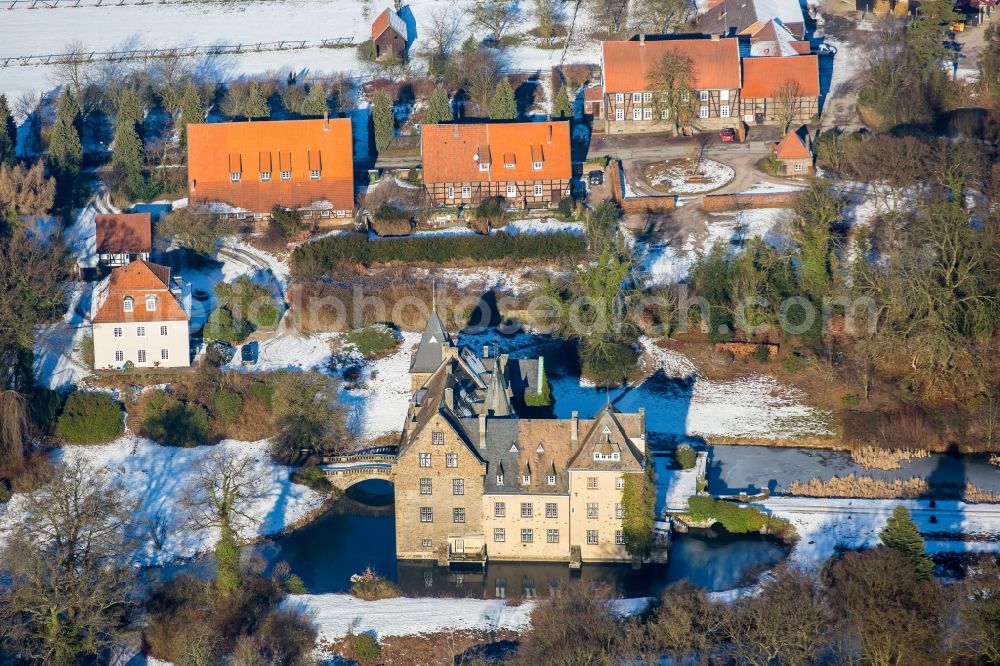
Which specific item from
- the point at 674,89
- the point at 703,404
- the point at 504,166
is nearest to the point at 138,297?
the point at 504,166

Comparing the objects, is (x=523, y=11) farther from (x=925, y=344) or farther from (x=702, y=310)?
(x=925, y=344)

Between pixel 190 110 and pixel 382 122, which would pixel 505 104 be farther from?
pixel 190 110

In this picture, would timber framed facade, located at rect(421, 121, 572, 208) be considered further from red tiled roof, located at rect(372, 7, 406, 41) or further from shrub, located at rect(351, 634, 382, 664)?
shrub, located at rect(351, 634, 382, 664)

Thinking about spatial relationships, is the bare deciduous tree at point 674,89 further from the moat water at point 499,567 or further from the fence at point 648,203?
the moat water at point 499,567

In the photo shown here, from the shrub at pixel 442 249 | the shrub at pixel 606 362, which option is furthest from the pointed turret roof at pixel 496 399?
the shrub at pixel 442 249

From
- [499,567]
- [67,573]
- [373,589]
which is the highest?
[67,573]

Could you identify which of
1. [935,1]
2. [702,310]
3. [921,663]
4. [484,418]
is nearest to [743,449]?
[702,310]
